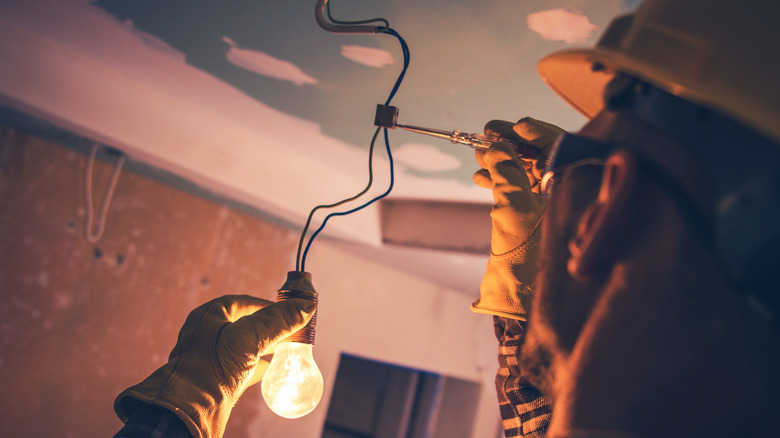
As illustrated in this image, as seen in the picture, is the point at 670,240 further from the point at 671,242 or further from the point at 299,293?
the point at 299,293

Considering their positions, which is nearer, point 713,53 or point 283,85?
point 713,53

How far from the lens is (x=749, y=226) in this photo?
409mm

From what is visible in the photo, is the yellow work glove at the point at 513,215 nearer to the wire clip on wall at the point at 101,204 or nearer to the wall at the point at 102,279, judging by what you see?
the wire clip on wall at the point at 101,204

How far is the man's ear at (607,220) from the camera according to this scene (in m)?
0.49

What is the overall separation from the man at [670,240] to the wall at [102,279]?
1.89 metres

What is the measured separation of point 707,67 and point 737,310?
8.6 inches

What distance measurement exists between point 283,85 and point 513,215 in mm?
758

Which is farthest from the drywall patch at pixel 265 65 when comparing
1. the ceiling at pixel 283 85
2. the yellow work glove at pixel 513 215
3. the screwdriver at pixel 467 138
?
the yellow work glove at pixel 513 215

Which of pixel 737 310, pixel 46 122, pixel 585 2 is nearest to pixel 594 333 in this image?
pixel 737 310

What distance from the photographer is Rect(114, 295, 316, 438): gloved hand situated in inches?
34.1

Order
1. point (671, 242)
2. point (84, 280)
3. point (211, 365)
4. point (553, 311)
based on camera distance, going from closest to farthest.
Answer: point (671, 242), point (553, 311), point (211, 365), point (84, 280)

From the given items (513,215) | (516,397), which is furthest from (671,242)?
(516,397)

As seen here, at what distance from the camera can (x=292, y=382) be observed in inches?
37.6

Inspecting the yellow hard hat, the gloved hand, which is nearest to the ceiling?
the yellow hard hat
